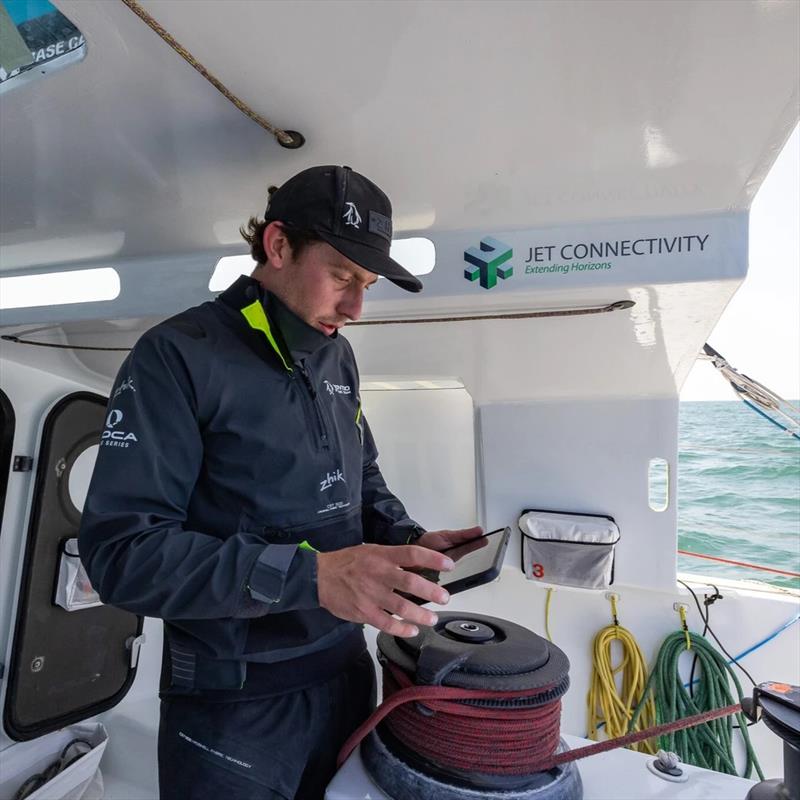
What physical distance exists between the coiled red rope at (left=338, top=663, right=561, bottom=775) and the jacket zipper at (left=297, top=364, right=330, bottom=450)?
0.48 m

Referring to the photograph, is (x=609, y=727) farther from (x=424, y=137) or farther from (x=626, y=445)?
(x=424, y=137)

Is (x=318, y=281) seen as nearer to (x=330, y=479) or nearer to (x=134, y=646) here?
(x=330, y=479)

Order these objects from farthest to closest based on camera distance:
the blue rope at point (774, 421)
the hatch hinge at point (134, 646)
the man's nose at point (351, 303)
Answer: the hatch hinge at point (134, 646) < the blue rope at point (774, 421) < the man's nose at point (351, 303)

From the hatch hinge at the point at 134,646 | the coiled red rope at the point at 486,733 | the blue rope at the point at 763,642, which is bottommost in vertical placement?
the hatch hinge at the point at 134,646

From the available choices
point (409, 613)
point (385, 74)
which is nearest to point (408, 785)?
point (409, 613)

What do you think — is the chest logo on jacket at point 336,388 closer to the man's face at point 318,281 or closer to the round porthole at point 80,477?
the man's face at point 318,281

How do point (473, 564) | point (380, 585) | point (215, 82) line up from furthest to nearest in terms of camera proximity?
1. point (215, 82)
2. point (473, 564)
3. point (380, 585)

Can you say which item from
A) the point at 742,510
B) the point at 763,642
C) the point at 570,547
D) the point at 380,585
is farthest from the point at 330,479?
the point at 742,510

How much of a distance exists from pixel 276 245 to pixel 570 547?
56.6 inches

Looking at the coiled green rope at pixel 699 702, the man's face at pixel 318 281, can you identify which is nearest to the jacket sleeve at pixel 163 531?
the man's face at pixel 318 281

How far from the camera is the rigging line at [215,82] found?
35.5 inches

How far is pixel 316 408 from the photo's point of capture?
1.13m

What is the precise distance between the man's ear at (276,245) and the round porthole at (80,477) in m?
1.71

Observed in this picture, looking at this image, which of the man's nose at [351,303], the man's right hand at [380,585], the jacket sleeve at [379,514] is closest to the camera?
the man's right hand at [380,585]
